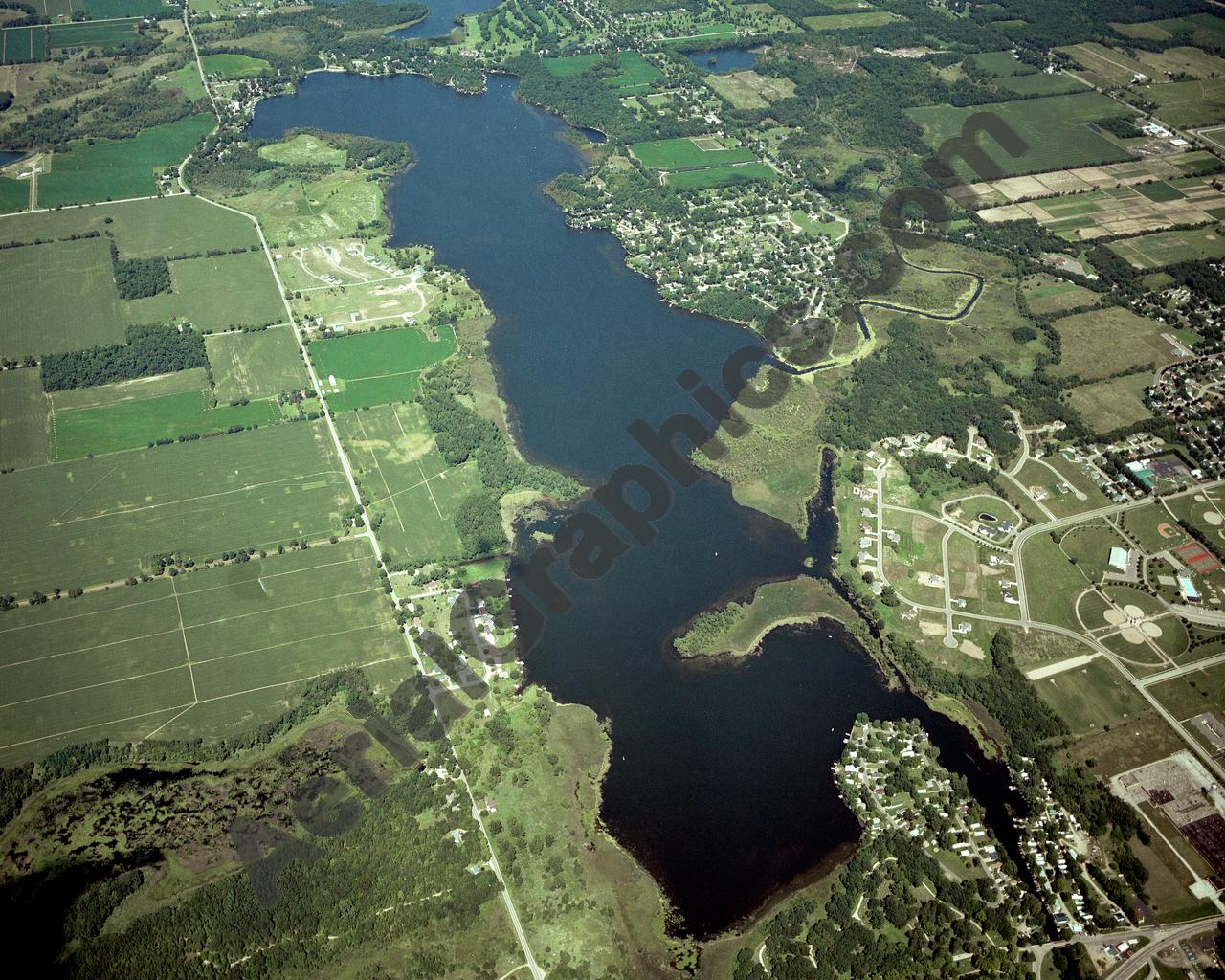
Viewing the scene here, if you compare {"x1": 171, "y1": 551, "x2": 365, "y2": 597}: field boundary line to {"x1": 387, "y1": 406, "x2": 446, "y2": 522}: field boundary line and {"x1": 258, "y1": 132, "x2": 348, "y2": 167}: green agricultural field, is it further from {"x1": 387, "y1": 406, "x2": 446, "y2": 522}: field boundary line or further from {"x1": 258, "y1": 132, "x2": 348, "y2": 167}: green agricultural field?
{"x1": 258, "y1": 132, "x2": 348, "y2": 167}: green agricultural field

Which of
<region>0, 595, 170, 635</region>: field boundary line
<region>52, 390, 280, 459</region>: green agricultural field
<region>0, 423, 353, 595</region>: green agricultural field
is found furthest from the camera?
<region>52, 390, 280, 459</region>: green agricultural field

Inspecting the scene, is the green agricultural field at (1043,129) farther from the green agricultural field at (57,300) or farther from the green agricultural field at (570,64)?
the green agricultural field at (57,300)

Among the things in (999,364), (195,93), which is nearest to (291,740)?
(999,364)

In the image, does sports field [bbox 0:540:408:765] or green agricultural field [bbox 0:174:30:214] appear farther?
green agricultural field [bbox 0:174:30:214]

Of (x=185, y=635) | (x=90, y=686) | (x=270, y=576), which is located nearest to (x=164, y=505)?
(x=270, y=576)

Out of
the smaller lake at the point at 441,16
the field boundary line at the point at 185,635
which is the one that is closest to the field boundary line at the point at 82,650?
the field boundary line at the point at 185,635

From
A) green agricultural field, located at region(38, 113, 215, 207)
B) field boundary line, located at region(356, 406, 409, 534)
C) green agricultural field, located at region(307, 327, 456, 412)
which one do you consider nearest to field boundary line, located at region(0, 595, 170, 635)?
field boundary line, located at region(356, 406, 409, 534)

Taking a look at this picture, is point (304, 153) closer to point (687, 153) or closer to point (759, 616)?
point (687, 153)
